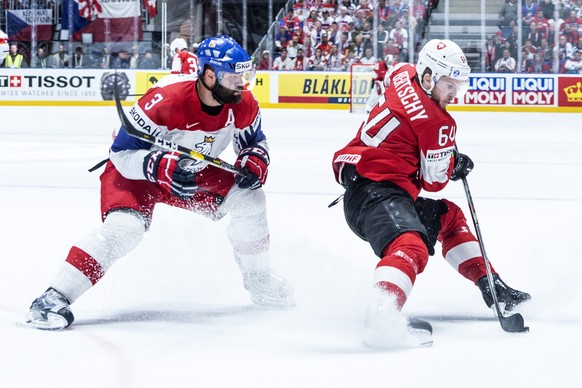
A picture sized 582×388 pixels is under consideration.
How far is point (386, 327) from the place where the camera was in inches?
121

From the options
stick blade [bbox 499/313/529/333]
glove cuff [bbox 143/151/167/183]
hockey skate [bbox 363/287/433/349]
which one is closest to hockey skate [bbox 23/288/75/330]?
glove cuff [bbox 143/151/167/183]

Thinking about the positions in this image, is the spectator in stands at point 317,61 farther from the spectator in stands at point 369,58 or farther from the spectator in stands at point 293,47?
the spectator in stands at point 369,58

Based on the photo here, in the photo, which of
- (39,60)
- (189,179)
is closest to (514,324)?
(189,179)

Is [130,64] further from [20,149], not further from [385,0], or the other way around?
[20,149]

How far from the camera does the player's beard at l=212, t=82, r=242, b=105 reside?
3.54 m

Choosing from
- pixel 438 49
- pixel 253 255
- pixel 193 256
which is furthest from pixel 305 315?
pixel 438 49

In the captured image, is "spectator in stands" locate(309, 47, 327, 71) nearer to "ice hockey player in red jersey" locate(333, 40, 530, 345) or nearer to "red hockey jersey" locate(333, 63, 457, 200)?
"ice hockey player in red jersey" locate(333, 40, 530, 345)

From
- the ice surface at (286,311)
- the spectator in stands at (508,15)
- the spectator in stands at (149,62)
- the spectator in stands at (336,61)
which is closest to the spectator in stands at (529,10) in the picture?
the spectator in stands at (508,15)

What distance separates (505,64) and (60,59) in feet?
24.5

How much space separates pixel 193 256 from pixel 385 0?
535 inches

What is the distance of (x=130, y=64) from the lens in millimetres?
17141

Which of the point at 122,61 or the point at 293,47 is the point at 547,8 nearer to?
the point at 293,47

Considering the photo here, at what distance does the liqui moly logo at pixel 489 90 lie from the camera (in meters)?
15.9

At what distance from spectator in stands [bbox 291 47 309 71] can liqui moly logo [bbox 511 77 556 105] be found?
3537mm
